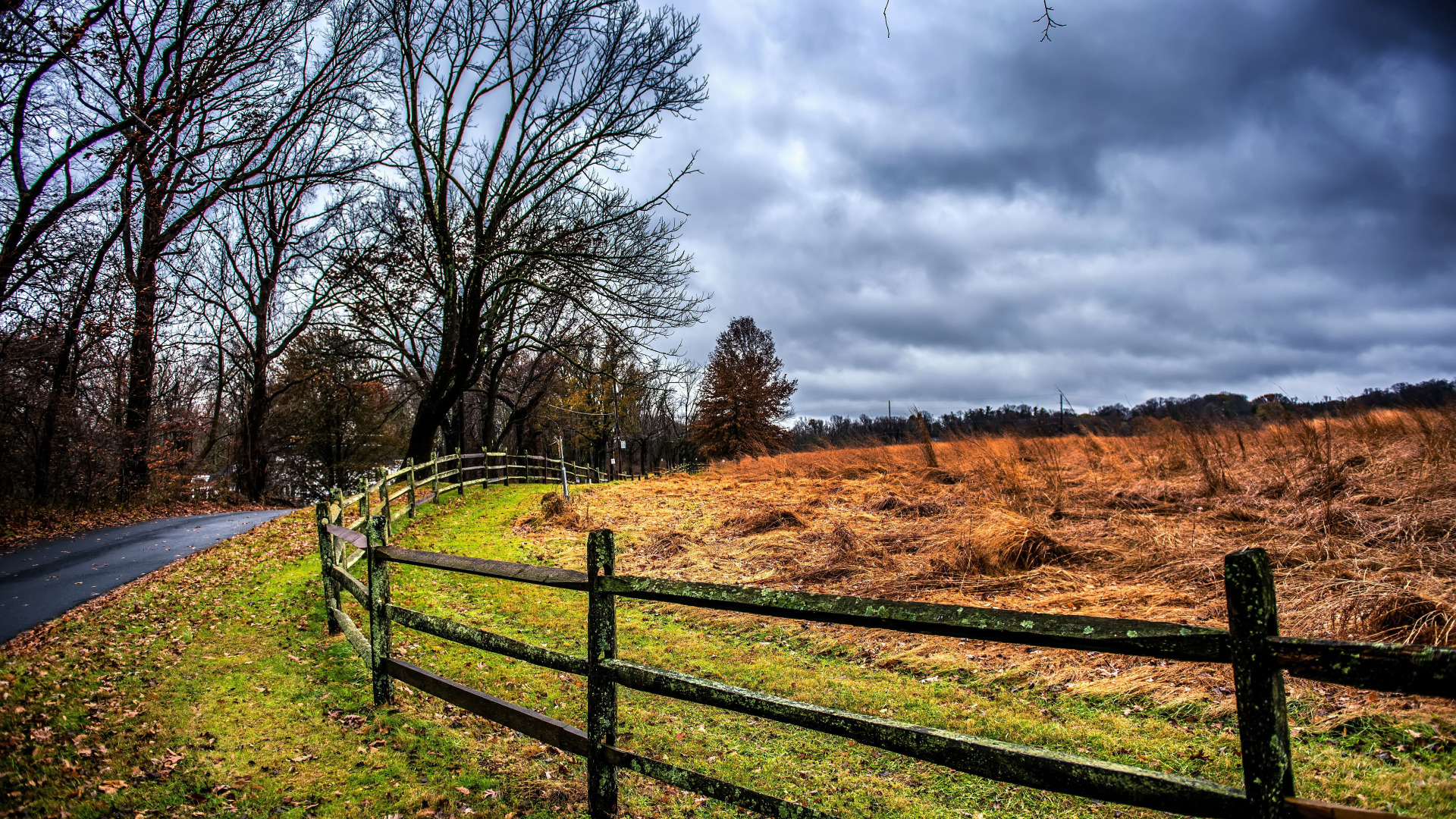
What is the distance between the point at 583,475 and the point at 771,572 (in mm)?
28720

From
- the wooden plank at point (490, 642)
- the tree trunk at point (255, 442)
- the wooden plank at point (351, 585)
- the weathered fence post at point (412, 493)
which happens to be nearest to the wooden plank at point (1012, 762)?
the wooden plank at point (490, 642)

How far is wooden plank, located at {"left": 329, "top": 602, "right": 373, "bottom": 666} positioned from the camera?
5.25m

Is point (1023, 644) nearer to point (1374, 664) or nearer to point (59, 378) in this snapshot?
point (1374, 664)

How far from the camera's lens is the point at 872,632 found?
6371 mm

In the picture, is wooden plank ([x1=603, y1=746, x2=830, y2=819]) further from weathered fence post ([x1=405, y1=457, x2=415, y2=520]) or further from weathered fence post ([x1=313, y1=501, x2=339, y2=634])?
weathered fence post ([x1=405, y1=457, x2=415, y2=520])

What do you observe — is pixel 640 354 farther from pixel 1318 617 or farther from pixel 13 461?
pixel 1318 617

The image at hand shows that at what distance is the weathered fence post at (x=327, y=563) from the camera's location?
6.64 meters

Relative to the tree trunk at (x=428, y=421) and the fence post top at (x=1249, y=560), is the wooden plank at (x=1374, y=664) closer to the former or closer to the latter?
the fence post top at (x=1249, y=560)

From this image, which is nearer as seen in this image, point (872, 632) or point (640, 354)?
point (872, 632)

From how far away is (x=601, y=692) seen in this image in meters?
3.36

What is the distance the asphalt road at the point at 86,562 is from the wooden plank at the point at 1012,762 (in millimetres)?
7952

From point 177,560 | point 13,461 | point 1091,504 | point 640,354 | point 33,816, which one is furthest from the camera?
point 640,354

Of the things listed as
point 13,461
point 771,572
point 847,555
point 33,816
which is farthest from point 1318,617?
point 13,461

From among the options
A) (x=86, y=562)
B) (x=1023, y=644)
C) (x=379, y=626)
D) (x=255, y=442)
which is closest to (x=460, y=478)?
(x=86, y=562)
